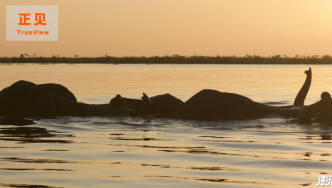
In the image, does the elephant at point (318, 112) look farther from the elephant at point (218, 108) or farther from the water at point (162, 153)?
the elephant at point (218, 108)

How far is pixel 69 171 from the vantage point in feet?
20.5

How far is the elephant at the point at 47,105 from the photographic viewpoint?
11398 millimetres

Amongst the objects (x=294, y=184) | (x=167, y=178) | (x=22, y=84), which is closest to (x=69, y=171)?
(x=167, y=178)

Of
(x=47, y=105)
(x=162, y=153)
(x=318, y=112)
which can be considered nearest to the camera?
(x=162, y=153)

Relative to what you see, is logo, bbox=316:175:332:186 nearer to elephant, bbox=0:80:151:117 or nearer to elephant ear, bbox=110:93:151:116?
elephant, bbox=0:80:151:117

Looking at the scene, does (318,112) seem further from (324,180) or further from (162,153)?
(324,180)

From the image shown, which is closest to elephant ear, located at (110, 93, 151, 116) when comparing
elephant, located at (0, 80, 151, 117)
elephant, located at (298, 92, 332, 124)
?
elephant, located at (0, 80, 151, 117)

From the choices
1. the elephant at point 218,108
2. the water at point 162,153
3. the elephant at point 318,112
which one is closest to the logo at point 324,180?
the water at point 162,153

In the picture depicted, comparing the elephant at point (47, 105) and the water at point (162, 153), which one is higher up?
the elephant at point (47, 105)

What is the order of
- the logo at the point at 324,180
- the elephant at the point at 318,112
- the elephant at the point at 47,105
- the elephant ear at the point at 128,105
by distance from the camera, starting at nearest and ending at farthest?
1. the logo at the point at 324,180
2. the elephant at the point at 318,112
3. the elephant at the point at 47,105
4. the elephant ear at the point at 128,105

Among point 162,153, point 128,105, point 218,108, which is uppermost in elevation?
point 218,108

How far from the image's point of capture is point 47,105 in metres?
11.4

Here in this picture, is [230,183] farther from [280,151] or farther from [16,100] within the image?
[16,100]

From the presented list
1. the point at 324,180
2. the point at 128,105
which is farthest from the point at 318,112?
the point at 324,180
